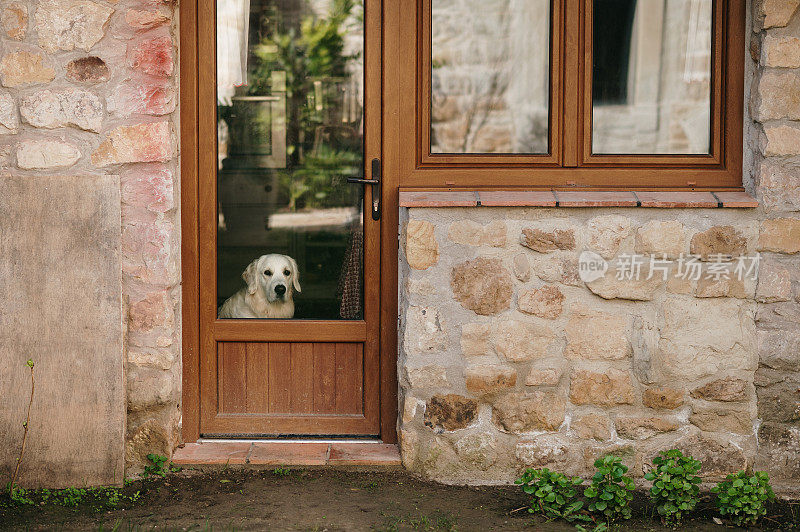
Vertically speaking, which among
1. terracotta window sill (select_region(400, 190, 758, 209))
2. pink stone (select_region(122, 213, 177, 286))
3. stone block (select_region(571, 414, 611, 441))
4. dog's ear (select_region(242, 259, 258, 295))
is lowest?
stone block (select_region(571, 414, 611, 441))

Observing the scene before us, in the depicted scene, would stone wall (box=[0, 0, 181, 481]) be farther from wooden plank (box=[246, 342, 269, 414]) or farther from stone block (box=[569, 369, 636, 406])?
stone block (box=[569, 369, 636, 406])

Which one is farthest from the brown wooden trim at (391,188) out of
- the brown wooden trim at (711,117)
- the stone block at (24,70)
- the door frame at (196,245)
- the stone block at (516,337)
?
the stone block at (24,70)

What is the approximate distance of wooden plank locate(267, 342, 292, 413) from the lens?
3.95 meters

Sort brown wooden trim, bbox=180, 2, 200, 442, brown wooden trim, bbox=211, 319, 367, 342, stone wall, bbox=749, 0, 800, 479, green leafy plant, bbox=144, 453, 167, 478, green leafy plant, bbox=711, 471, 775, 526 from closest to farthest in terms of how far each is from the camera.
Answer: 1. green leafy plant, bbox=711, 471, 775, 526
2. stone wall, bbox=749, 0, 800, 479
3. green leafy plant, bbox=144, 453, 167, 478
4. brown wooden trim, bbox=180, 2, 200, 442
5. brown wooden trim, bbox=211, 319, 367, 342

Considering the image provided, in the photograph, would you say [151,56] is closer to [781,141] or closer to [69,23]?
[69,23]

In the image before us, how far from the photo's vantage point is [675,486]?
321cm

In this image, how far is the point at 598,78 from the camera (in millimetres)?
3762

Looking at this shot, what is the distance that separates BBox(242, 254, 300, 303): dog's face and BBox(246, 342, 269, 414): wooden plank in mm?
252

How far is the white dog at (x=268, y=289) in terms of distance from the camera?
3945mm

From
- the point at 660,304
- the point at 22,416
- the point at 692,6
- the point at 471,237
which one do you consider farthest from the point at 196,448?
the point at 692,6

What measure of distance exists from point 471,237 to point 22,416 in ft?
7.06

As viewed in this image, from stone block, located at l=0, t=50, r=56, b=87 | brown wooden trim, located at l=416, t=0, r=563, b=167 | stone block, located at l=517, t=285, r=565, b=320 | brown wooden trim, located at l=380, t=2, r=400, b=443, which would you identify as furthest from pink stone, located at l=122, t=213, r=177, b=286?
stone block, located at l=517, t=285, r=565, b=320

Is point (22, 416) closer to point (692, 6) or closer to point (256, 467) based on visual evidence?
point (256, 467)

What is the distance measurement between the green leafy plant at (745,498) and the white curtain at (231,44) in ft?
9.38
